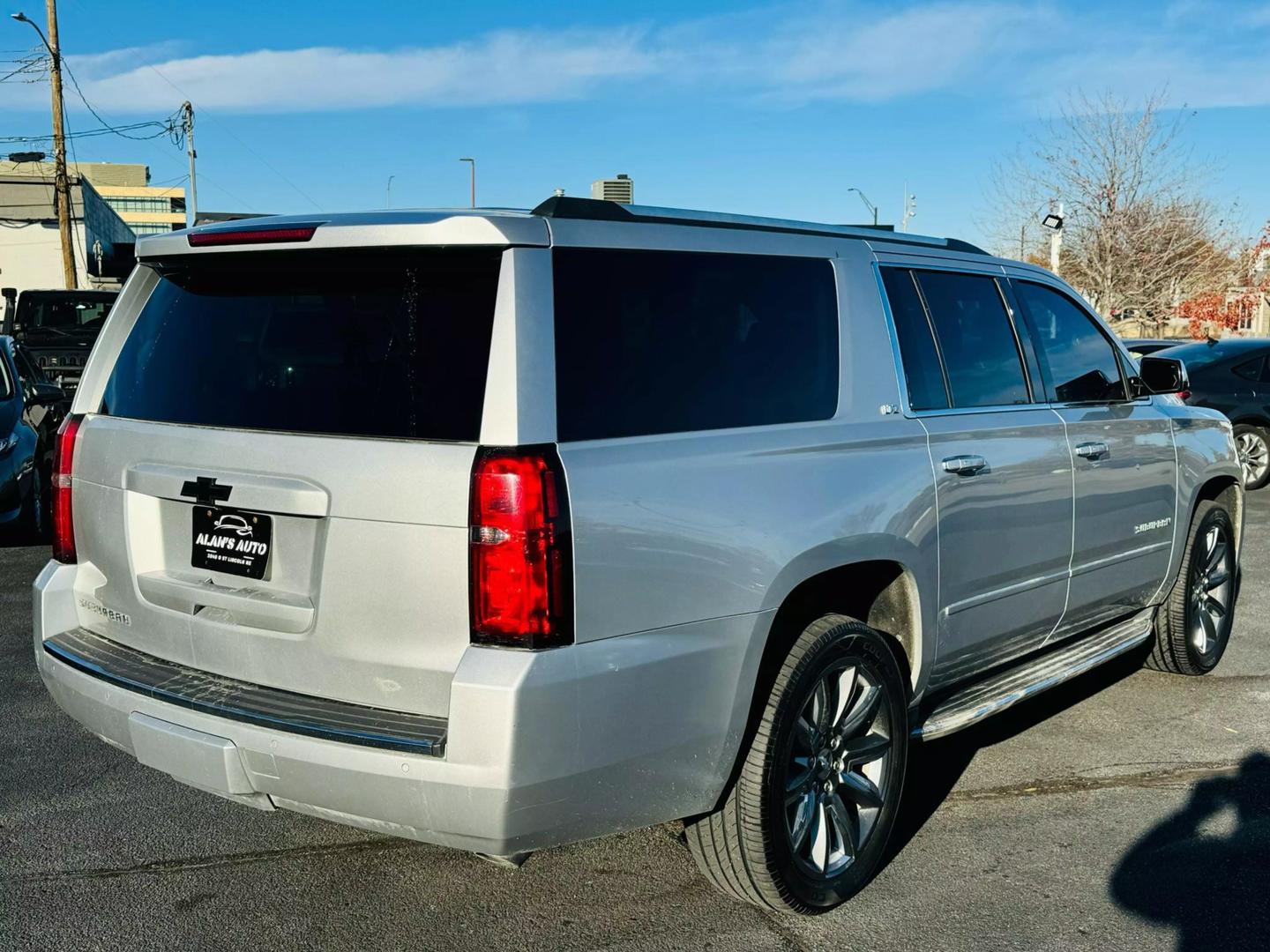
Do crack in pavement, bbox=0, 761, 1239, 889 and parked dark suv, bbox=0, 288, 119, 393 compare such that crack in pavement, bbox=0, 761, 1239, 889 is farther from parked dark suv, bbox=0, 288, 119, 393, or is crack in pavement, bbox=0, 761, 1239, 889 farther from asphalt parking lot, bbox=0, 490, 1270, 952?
parked dark suv, bbox=0, 288, 119, 393

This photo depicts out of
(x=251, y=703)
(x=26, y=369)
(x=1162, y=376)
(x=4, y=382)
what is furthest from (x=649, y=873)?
(x=26, y=369)

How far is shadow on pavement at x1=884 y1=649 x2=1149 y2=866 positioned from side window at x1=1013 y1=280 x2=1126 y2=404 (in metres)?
1.39

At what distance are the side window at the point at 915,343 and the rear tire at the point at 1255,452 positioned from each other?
10762mm

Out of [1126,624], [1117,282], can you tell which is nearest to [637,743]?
[1126,624]

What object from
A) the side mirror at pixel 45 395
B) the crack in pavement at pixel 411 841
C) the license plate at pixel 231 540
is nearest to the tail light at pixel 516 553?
the license plate at pixel 231 540

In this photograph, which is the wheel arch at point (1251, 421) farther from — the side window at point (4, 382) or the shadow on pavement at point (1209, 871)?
the side window at point (4, 382)

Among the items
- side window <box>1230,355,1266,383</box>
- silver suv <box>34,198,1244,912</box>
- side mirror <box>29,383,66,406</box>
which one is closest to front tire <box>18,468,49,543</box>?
side mirror <box>29,383,66,406</box>

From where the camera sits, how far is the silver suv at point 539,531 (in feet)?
9.16

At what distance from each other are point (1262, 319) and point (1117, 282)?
33.3ft

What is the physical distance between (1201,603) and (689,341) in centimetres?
378

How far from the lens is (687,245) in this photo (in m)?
3.32

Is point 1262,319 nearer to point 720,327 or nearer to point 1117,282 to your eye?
point 1117,282

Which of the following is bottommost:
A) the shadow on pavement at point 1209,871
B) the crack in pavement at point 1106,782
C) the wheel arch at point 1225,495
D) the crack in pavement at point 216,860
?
the shadow on pavement at point 1209,871

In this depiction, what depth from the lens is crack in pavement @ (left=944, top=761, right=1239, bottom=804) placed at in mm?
4438
